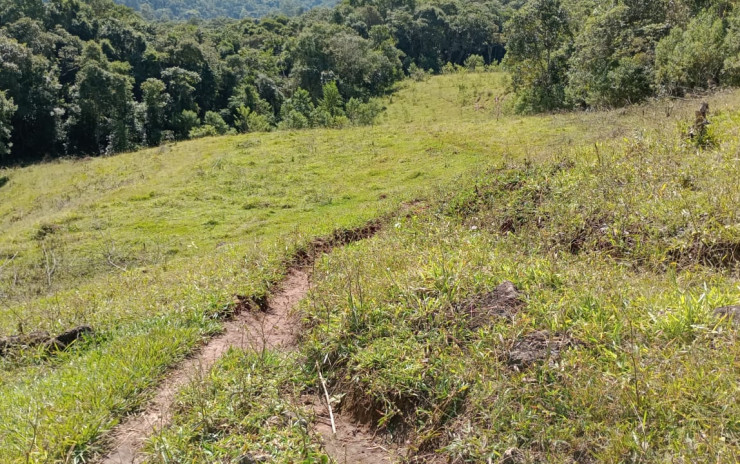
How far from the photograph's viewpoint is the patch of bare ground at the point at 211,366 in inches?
143

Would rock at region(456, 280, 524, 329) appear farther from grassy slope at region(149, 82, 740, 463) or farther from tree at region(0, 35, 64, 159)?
tree at region(0, 35, 64, 159)

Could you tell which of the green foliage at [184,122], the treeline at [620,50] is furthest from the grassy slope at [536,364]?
the green foliage at [184,122]

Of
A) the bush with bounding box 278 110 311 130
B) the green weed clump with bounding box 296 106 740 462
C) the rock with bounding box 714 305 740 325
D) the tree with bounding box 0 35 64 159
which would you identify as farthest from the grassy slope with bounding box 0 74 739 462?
the bush with bounding box 278 110 311 130

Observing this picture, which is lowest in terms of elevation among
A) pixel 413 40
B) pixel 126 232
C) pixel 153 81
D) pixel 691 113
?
pixel 126 232


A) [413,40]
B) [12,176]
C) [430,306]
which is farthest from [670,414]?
[413,40]

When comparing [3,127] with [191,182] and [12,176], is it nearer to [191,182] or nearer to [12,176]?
[12,176]

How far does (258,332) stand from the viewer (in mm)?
5742

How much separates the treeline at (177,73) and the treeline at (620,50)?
14.6 meters

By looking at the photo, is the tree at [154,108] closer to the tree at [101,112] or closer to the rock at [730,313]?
the tree at [101,112]

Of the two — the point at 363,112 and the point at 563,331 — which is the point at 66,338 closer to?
the point at 563,331

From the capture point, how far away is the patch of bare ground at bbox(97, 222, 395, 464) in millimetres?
3625

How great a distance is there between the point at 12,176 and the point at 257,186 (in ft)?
69.2

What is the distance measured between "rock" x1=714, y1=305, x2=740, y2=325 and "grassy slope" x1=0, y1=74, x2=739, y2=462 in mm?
5077

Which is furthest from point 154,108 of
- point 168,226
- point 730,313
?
point 730,313
